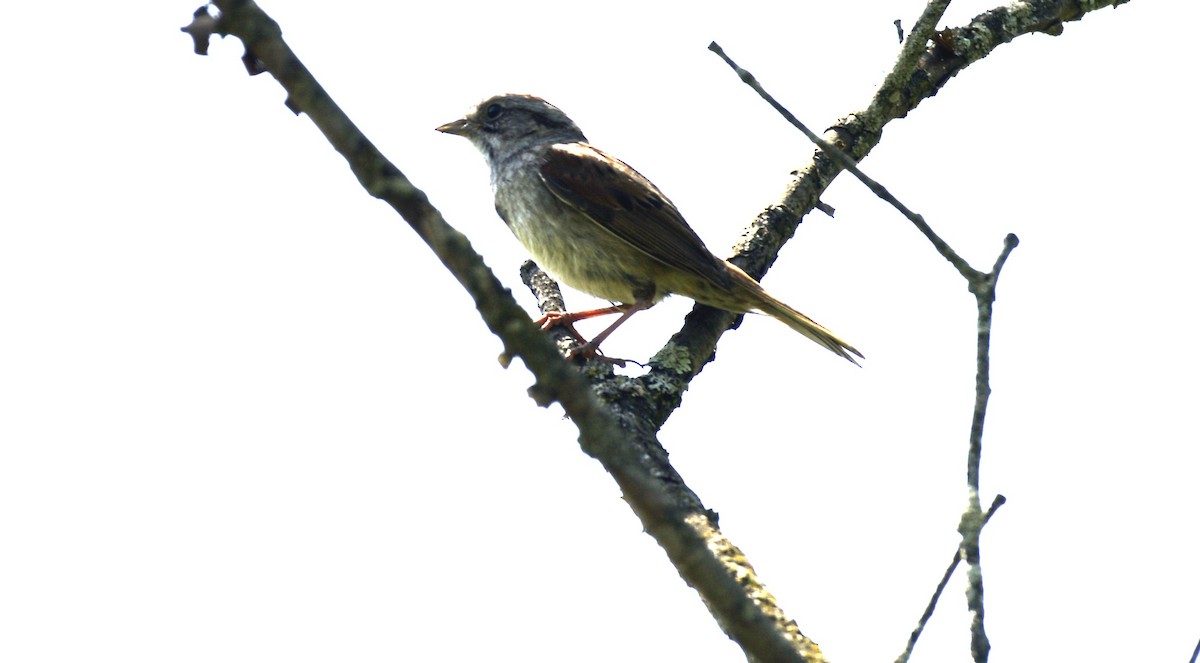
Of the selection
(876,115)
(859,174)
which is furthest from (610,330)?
(859,174)

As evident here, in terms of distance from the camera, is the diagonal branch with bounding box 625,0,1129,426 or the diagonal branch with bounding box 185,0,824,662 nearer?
the diagonal branch with bounding box 185,0,824,662

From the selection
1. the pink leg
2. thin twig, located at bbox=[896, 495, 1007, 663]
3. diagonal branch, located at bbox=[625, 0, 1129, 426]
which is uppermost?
diagonal branch, located at bbox=[625, 0, 1129, 426]

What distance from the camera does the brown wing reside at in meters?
6.12

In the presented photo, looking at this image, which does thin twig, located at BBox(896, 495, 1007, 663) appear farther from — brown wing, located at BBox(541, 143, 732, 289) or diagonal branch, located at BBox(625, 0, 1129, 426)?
brown wing, located at BBox(541, 143, 732, 289)

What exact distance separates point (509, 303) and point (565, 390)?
0.60 feet

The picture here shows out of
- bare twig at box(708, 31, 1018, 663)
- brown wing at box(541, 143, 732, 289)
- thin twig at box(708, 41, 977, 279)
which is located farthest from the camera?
brown wing at box(541, 143, 732, 289)

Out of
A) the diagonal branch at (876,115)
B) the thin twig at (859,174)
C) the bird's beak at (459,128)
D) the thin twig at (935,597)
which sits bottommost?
the thin twig at (935,597)

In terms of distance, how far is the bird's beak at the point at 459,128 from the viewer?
23.3 feet

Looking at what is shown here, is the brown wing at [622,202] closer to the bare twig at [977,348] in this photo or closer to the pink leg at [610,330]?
the pink leg at [610,330]

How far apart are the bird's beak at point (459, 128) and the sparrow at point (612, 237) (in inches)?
14.9

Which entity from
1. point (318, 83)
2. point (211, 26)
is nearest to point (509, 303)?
point (318, 83)

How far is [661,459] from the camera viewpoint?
372 cm

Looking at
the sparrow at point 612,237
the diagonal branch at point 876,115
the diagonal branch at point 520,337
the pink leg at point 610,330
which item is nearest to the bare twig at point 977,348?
the diagonal branch at point 520,337

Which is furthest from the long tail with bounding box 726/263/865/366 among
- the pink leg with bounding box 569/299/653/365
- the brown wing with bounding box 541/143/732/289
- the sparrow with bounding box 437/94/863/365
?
the pink leg with bounding box 569/299/653/365
